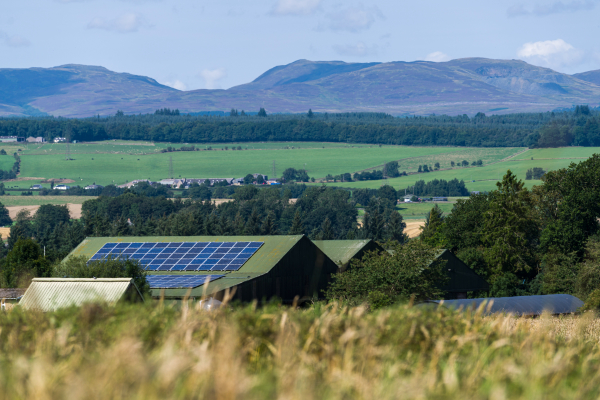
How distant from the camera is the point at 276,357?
36.0 ft

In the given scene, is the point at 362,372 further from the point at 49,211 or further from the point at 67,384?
the point at 49,211

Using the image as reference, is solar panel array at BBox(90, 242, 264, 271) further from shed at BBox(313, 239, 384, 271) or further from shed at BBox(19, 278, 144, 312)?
shed at BBox(19, 278, 144, 312)

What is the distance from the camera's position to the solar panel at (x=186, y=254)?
6438cm

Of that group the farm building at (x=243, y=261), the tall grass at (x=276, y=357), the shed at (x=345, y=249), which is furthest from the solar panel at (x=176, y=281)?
the tall grass at (x=276, y=357)

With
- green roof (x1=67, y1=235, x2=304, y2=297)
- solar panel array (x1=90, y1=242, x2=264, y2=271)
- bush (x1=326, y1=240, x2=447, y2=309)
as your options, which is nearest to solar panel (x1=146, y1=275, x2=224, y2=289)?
green roof (x1=67, y1=235, x2=304, y2=297)

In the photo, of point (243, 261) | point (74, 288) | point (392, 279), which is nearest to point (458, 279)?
point (392, 279)

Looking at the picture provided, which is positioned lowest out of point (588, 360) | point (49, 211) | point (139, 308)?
point (49, 211)

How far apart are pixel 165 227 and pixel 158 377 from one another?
439ft

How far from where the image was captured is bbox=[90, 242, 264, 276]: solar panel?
64.4 metres

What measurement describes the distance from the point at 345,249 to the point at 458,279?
12.5 metres

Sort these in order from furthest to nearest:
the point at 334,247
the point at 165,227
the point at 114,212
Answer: the point at 114,212 < the point at 165,227 < the point at 334,247

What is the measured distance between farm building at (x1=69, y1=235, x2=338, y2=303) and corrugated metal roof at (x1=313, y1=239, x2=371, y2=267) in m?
4.34

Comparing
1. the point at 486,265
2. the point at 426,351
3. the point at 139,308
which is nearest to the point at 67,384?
the point at 139,308

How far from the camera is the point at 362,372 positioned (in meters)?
10.3
